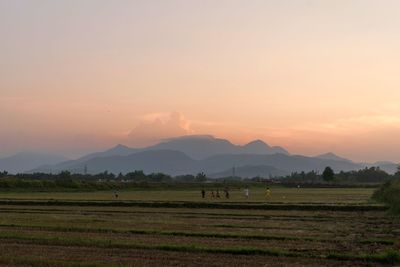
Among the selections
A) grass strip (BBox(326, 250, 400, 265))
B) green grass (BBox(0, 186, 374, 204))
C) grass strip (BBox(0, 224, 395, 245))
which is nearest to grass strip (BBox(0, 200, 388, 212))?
green grass (BBox(0, 186, 374, 204))

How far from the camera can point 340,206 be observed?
4491 centimetres

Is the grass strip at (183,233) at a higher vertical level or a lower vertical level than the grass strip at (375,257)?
higher

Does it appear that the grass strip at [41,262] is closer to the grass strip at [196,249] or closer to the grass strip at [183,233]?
the grass strip at [196,249]

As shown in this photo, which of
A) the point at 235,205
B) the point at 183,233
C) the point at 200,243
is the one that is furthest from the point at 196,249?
the point at 235,205

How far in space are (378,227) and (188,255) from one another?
14335 millimetres

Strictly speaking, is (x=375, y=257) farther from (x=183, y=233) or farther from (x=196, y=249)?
(x=183, y=233)

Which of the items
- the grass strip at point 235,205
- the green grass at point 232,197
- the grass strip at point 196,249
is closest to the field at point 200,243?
the grass strip at point 196,249

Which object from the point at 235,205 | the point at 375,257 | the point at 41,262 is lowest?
the point at 375,257

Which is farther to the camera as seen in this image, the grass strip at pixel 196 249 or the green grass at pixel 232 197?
the green grass at pixel 232 197

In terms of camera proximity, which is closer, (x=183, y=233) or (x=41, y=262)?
(x=41, y=262)

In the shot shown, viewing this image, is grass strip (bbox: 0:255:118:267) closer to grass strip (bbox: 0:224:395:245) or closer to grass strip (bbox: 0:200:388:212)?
grass strip (bbox: 0:224:395:245)

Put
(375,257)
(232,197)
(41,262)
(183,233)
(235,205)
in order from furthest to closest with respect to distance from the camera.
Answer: (232,197) → (235,205) → (183,233) → (375,257) → (41,262)

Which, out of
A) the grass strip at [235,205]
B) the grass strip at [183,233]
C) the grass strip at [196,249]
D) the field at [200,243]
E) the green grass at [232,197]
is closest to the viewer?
the field at [200,243]

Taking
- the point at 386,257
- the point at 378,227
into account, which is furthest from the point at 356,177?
the point at 386,257
